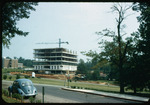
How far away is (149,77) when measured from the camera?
18812 mm

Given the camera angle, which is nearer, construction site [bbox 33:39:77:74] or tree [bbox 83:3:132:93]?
tree [bbox 83:3:132:93]

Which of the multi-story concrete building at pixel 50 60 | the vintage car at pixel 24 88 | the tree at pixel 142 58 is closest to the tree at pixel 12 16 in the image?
the vintage car at pixel 24 88

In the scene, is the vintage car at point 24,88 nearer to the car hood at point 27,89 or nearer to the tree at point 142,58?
the car hood at point 27,89

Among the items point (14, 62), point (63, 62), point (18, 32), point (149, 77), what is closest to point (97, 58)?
point (149, 77)

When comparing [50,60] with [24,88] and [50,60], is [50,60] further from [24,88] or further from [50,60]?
[24,88]

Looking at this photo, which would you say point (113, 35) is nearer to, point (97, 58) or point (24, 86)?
point (97, 58)

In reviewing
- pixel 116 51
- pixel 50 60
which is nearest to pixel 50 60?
pixel 50 60

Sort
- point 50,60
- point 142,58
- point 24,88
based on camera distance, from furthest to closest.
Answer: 1. point 50,60
2. point 142,58
3. point 24,88

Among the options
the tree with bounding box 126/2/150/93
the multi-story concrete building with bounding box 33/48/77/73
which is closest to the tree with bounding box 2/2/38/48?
the tree with bounding box 126/2/150/93

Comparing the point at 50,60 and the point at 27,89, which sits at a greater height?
the point at 50,60

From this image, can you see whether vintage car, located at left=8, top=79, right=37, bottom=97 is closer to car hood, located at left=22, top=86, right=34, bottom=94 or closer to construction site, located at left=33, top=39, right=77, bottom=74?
car hood, located at left=22, top=86, right=34, bottom=94

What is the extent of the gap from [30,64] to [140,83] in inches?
4021

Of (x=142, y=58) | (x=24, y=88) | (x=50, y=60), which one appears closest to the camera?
(x=24, y=88)

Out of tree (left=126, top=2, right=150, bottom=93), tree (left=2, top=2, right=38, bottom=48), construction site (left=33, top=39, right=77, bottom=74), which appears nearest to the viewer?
tree (left=2, top=2, right=38, bottom=48)
